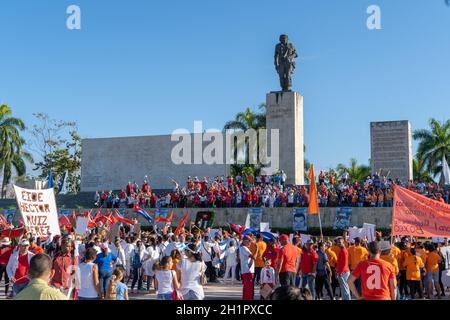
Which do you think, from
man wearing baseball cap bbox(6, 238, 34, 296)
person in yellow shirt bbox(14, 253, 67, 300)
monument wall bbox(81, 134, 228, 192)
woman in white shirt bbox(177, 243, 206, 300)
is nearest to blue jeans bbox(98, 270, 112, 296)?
man wearing baseball cap bbox(6, 238, 34, 296)

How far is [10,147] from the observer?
2172 inches

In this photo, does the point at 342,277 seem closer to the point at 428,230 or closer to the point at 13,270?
the point at 428,230

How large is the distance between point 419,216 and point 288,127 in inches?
955

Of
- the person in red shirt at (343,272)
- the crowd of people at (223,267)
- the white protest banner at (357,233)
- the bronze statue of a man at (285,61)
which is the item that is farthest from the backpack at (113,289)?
the bronze statue of a man at (285,61)

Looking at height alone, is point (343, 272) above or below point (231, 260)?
above

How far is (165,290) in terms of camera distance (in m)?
8.59

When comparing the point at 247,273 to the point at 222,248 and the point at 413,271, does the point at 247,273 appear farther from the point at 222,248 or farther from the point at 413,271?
the point at 222,248

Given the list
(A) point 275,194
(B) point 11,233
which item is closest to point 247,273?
(B) point 11,233

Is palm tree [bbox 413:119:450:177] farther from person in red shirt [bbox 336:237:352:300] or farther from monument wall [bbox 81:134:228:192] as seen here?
person in red shirt [bbox 336:237:352:300]

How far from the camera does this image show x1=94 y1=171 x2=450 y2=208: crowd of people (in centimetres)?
2751

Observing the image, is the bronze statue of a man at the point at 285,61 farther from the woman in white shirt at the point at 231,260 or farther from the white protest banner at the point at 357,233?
the woman in white shirt at the point at 231,260

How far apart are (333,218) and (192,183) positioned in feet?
30.6

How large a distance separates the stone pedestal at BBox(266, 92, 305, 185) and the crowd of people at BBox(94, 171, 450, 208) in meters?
1.85

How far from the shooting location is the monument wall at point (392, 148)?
35406mm
